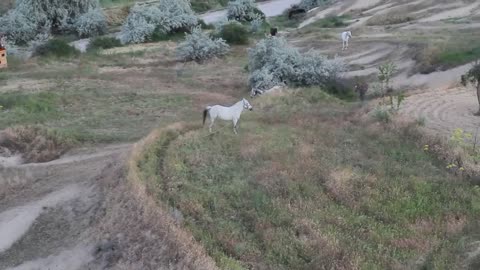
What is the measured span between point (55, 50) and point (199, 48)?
10990mm

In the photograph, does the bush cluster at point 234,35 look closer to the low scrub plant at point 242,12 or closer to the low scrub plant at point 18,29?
the low scrub plant at point 242,12

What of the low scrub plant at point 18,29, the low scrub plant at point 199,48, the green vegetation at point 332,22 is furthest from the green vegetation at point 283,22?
the low scrub plant at point 18,29

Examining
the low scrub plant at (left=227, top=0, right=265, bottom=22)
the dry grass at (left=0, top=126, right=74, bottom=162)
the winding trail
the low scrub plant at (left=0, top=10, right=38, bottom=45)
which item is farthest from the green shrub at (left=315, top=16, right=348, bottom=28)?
the dry grass at (left=0, top=126, right=74, bottom=162)

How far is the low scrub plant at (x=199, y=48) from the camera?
4450 cm

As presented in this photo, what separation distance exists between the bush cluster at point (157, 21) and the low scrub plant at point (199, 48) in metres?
10.6

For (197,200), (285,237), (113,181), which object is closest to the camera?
(285,237)

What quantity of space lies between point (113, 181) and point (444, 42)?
2598 centimetres

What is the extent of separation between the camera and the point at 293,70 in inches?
1335

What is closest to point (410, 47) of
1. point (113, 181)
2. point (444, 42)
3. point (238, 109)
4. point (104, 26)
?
point (444, 42)

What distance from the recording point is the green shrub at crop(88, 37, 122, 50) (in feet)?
172

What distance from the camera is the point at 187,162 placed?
1836cm

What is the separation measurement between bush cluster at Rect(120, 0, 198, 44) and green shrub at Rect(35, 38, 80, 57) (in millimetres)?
8214

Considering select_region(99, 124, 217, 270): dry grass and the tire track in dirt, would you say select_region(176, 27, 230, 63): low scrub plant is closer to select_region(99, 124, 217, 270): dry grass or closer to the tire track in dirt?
the tire track in dirt

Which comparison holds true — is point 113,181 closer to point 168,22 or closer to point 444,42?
point 444,42
